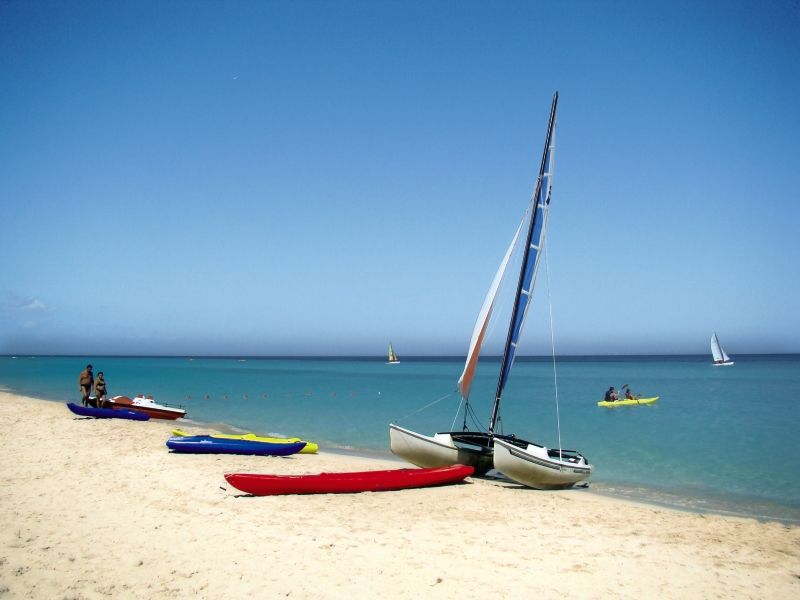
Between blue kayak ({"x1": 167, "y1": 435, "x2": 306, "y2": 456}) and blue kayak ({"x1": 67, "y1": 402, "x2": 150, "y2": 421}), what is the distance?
329 inches

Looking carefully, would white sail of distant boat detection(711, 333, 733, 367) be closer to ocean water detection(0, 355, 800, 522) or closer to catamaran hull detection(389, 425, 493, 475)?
ocean water detection(0, 355, 800, 522)

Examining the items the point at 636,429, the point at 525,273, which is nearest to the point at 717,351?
the point at 636,429

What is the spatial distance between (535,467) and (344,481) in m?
5.21

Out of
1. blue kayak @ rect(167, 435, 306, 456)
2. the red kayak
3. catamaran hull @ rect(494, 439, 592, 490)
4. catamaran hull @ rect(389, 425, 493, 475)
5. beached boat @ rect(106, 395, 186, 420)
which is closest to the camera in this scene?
the red kayak

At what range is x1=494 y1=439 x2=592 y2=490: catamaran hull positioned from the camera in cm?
1359

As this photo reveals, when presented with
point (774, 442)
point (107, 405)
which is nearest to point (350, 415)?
point (107, 405)

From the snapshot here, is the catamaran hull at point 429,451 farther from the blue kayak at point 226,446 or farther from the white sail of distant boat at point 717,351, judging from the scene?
the white sail of distant boat at point 717,351

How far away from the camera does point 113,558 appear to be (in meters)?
7.66

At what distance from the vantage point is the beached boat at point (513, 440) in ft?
45.4

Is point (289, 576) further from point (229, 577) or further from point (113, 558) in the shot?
point (113, 558)

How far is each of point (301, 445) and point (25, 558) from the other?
1073cm

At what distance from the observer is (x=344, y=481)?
40.9 feet

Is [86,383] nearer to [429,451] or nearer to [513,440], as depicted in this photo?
[429,451]

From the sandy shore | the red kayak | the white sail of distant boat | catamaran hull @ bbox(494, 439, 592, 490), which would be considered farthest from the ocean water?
the white sail of distant boat
